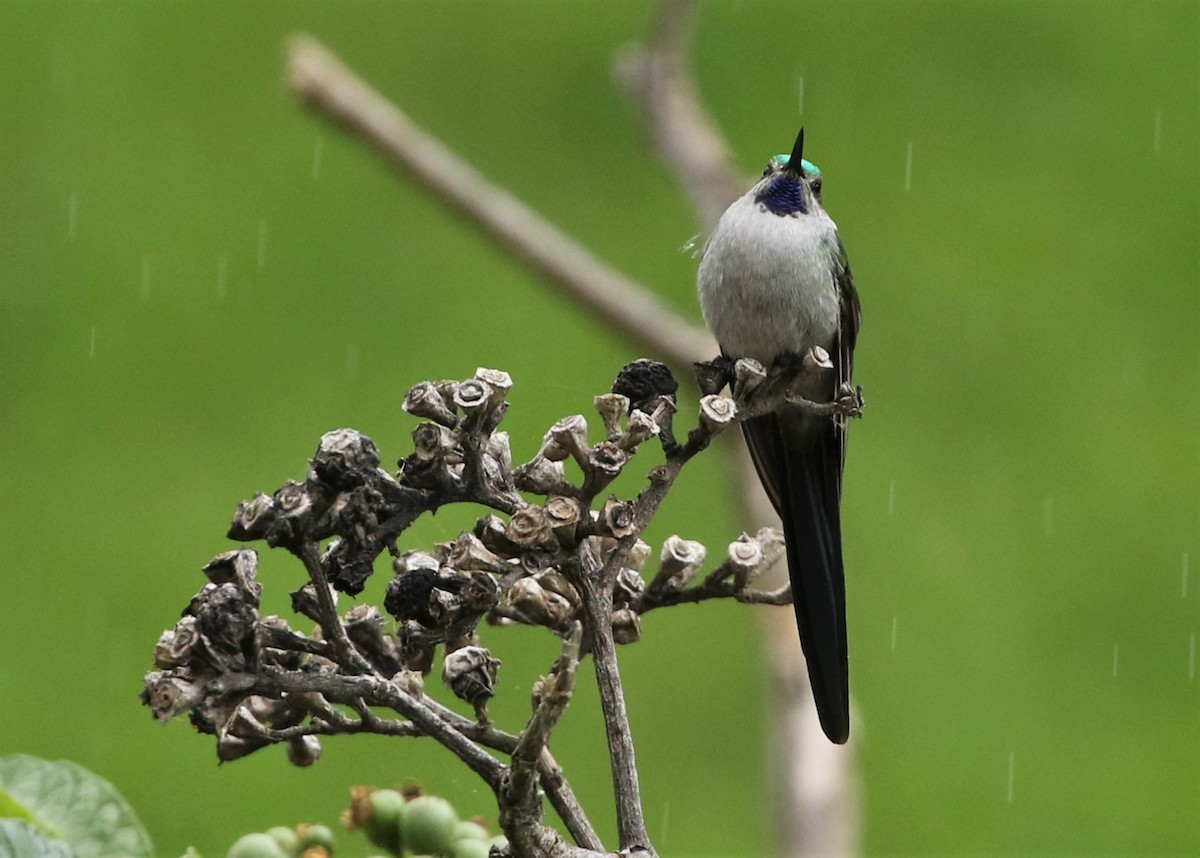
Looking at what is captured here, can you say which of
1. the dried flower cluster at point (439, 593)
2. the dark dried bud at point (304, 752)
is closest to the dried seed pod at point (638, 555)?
the dried flower cluster at point (439, 593)

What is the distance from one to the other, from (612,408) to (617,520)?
0.33ft

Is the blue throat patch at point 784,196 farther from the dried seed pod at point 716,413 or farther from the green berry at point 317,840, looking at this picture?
the green berry at point 317,840

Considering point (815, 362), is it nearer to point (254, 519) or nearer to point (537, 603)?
point (537, 603)

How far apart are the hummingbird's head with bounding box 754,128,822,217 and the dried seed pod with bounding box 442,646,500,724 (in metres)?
0.87

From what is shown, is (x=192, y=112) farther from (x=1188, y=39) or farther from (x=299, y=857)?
(x=299, y=857)

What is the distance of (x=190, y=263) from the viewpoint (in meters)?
4.57

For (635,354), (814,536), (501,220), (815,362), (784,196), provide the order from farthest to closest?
(635,354) < (501,220) < (784,196) < (814,536) < (815,362)

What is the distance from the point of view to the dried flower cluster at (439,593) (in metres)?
0.81

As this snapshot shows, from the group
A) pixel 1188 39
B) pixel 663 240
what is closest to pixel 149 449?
pixel 663 240

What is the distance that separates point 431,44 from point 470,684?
4576 mm

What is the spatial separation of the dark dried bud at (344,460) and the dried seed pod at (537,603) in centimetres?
12

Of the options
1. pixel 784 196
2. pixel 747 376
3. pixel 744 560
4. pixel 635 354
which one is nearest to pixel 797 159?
pixel 784 196

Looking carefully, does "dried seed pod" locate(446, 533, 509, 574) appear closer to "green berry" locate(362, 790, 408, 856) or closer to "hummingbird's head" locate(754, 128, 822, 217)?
"green berry" locate(362, 790, 408, 856)

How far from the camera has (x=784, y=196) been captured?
66.6 inches
